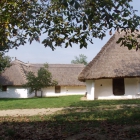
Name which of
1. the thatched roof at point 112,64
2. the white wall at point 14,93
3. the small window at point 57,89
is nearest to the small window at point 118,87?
the thatched roof at point 112,64

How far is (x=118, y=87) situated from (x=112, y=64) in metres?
1.91

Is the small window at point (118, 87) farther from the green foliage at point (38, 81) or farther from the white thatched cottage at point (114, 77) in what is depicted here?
the green foliage at point (38, 81)

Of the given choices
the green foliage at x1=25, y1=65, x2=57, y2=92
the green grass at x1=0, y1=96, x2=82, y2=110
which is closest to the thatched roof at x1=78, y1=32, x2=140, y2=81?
the green grass at x1=0, y1=96, x2=82, y2=110

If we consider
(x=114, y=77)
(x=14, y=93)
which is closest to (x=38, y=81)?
(x=14, y=93)

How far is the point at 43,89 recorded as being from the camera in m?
33.6

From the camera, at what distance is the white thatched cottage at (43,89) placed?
1277 inches

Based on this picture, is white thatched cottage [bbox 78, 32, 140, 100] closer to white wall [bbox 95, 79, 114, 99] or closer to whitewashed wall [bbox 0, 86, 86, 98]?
white wall [bbox 95, 79, 114, 99]

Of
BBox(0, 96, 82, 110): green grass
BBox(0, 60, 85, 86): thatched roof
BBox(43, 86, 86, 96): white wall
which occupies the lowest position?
BBox(0, 96, 82, 110): green grass

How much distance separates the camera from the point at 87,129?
6320 mm

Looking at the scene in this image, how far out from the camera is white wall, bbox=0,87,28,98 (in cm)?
3203

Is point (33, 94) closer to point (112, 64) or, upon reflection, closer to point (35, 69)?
point (35, 69)

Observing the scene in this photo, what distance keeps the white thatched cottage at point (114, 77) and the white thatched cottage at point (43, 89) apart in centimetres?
1469

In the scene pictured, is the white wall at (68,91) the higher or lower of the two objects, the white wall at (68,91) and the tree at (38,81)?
the lower

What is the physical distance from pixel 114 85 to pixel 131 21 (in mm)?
14685
